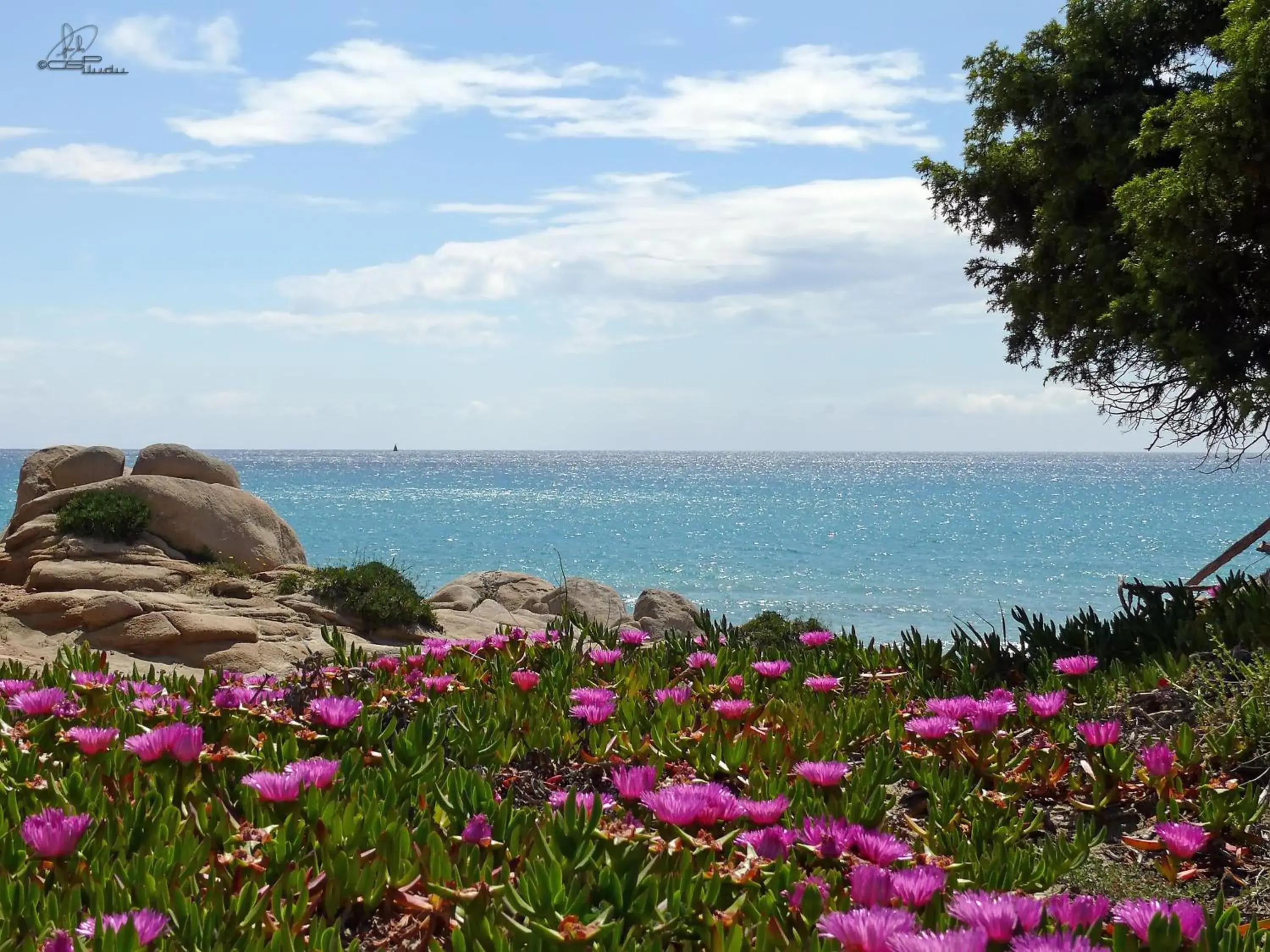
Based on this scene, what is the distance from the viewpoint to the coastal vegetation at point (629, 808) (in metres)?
1.97

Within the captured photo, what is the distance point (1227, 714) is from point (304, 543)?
1960 inches

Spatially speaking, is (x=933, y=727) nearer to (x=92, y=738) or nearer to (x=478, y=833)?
(x=478, y=833)

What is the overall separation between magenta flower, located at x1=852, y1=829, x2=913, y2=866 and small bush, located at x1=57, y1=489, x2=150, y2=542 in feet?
55.6

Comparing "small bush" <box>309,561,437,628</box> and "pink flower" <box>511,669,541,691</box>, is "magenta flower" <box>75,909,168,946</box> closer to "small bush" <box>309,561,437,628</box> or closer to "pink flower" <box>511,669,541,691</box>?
"pink flower" <box>511,669,541,691</box>

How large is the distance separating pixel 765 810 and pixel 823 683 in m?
1.87

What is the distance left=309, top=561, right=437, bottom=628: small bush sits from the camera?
579 inches

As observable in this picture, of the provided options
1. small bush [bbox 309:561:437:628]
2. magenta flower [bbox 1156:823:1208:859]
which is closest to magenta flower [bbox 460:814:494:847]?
magenta flower [bbox 1156:823:1208:859]

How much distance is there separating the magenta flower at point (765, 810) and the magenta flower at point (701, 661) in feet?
7.33

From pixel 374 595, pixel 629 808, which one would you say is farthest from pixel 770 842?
pixel 374 595

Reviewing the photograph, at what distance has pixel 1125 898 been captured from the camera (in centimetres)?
270

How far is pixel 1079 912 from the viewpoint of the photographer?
75.6 inches

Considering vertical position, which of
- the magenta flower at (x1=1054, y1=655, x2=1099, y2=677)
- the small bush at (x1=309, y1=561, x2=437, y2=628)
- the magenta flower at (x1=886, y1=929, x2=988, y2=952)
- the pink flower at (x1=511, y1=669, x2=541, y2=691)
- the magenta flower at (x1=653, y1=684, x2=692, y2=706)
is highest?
the magenta flower at (x1=886, y1=929, x2=988, y2=952)

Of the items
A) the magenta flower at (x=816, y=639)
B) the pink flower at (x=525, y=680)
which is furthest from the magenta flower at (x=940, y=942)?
the magenta flower at (x=816, y=639)

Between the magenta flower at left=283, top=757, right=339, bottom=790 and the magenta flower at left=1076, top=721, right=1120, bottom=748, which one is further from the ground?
the magenta flower at left=283, top=757, right=339, bottom=790
